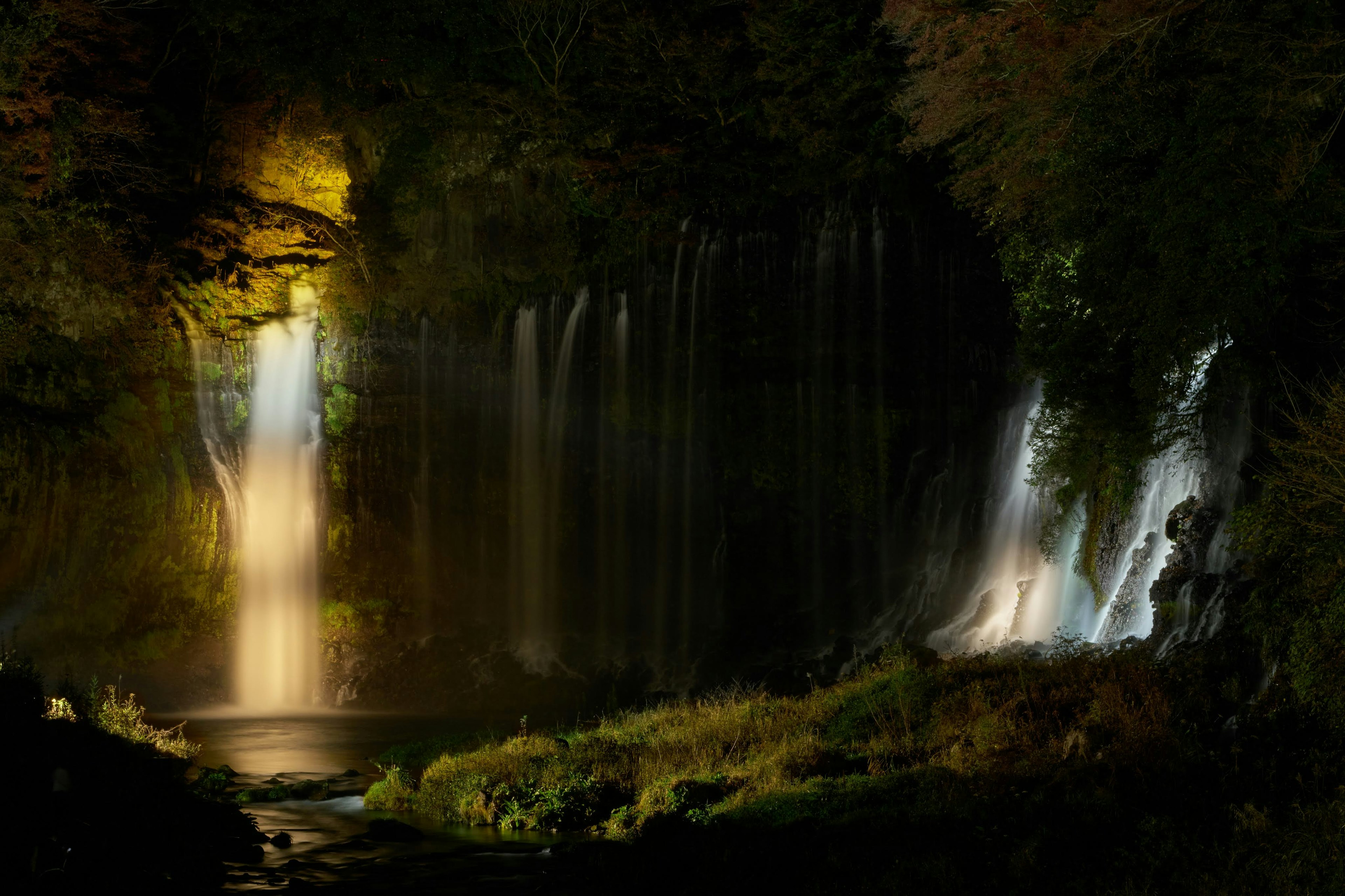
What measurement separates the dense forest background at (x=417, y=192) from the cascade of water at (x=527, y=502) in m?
1.35

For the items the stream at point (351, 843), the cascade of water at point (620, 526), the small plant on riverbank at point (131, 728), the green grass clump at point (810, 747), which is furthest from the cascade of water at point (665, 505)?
the small plant on riverbank at point (131, 728)

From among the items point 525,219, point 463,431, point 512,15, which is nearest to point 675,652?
point 463,431

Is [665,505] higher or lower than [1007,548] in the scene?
higher

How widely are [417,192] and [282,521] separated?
9.79 metres

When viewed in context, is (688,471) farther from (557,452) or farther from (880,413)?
(880,413)

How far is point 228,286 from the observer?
1157 inches

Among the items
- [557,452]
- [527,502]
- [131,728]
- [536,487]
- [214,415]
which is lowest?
[131,728]

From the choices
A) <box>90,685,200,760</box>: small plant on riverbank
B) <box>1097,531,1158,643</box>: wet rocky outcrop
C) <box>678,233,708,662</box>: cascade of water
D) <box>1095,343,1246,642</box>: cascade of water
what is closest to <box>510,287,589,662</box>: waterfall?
<box>678,233,708,662</box>: cascade of water

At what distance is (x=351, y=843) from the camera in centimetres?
1362

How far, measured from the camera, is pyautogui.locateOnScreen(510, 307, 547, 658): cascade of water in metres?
31.1

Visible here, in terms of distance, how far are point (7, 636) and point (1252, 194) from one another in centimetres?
2796


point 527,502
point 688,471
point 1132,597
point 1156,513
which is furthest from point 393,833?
point 688,471

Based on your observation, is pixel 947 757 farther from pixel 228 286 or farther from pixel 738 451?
pixel 228 286

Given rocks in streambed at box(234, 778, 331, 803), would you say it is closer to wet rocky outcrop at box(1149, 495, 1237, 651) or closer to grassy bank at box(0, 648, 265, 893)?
grassy bank at box(0, 648, 265, 893)
